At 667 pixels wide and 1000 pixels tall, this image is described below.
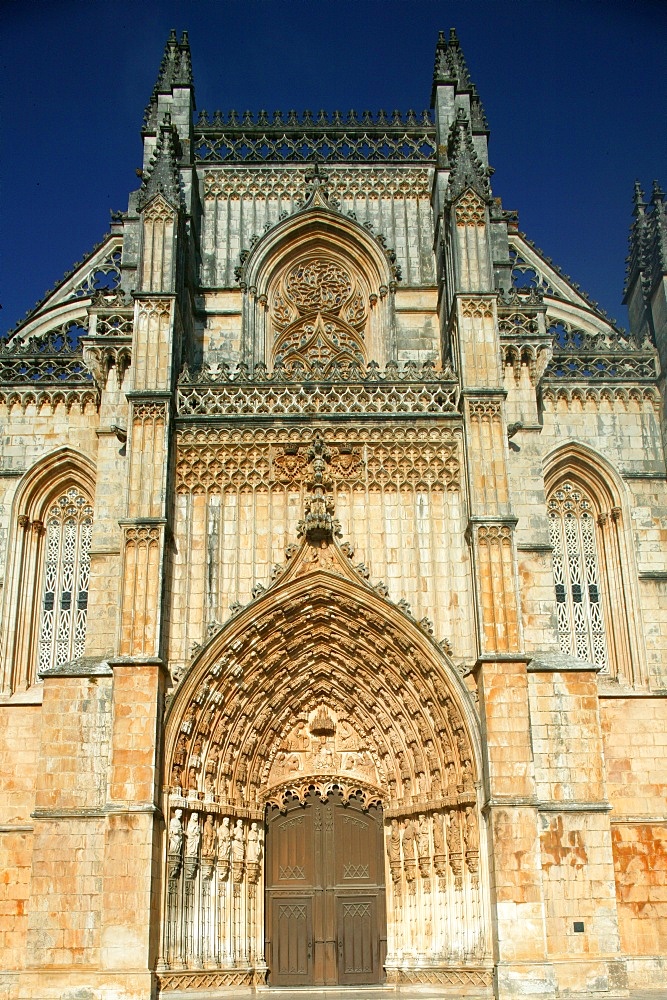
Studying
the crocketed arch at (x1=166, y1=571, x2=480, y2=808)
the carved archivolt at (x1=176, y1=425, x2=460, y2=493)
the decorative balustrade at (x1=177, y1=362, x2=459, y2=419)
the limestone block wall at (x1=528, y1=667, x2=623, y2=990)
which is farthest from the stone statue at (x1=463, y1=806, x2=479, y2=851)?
the decorative balustrade at (x1=177, y1=362, x2=459, y2=419)

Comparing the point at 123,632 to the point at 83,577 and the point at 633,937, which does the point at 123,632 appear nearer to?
the point at 83,577

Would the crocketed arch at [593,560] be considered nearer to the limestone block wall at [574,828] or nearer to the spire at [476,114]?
the limestone block wall at [574,828]

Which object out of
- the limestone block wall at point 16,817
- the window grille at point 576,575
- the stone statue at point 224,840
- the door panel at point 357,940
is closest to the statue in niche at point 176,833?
the stone statue at point 224,840

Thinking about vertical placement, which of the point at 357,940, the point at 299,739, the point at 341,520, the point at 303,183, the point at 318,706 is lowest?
the point at 357,940

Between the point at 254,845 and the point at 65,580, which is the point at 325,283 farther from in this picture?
the point at 254,845

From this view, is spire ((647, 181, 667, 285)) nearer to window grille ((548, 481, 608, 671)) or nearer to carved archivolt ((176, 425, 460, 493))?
window grille ((548, 481, 608, 671))

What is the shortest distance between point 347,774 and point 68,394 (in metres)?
9.22

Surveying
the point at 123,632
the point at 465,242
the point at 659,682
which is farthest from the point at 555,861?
the point at 465,242

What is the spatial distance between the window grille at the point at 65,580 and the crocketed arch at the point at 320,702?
375cm

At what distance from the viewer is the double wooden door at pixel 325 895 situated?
60.8 ft

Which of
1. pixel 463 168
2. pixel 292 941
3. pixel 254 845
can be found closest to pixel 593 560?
pixel 463 168

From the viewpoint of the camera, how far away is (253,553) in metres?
19.1

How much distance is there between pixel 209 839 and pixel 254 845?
1.03m

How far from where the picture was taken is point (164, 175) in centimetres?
2116
